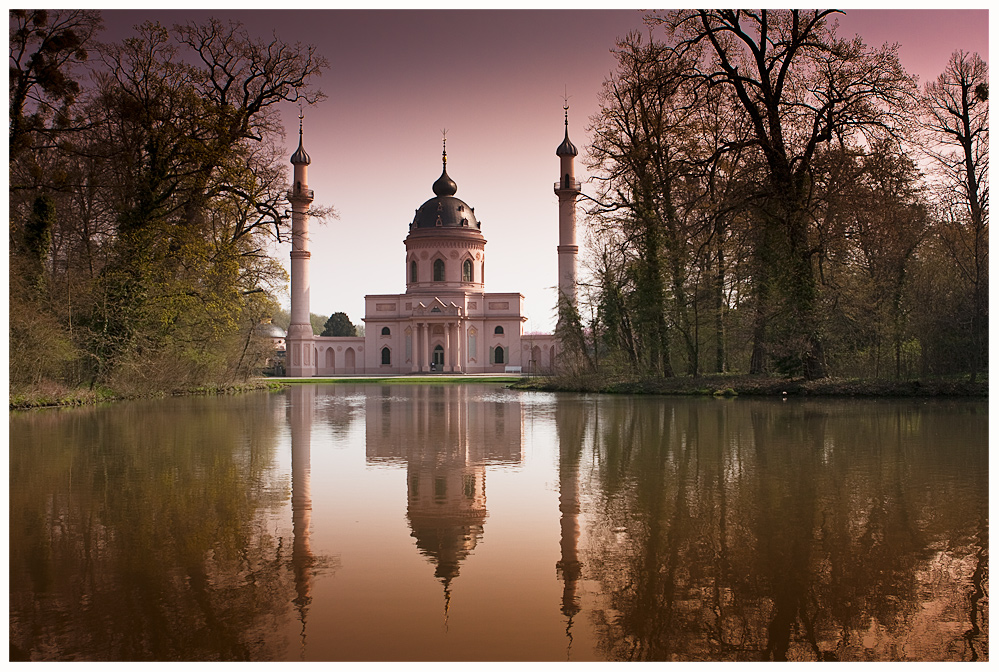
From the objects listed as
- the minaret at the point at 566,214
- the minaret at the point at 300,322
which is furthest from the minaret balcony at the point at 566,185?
the minaret at the point at 300,322

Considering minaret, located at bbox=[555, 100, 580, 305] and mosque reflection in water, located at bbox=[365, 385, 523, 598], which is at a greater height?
minaret, located at bbox=[555, 100, 580, 305]

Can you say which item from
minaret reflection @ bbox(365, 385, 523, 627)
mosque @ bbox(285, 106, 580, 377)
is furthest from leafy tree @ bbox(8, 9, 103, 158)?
mosque @ bbox(285, 106, 580, 377)

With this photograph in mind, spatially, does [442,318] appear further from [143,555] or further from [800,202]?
[143,555]

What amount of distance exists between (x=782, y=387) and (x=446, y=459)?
15.3m

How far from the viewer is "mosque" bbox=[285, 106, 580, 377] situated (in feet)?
243

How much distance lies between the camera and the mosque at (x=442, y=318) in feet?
243

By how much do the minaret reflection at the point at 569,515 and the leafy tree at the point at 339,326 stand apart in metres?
86.2

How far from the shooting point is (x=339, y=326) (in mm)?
99438

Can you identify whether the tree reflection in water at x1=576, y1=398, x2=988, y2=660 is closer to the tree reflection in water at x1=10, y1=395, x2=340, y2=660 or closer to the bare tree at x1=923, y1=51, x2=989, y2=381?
the tree reflection in water at x1=10, y1=395, x2=340, y2=660

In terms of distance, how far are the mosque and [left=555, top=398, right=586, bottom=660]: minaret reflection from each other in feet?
194

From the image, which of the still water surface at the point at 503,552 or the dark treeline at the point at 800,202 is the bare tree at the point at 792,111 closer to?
the dark treeline at the point at 800,202

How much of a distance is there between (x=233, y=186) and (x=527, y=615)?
23.2 m

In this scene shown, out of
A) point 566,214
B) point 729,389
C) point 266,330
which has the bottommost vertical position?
point 729,389

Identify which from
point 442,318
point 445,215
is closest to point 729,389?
point 442,318
